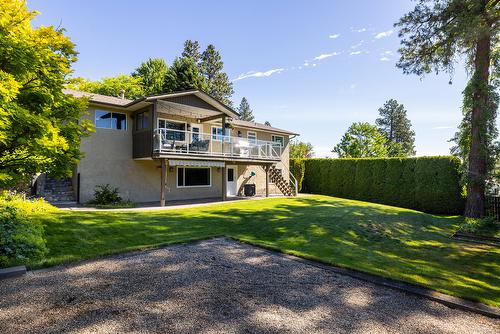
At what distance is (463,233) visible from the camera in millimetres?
10422

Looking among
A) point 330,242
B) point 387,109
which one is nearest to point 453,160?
point 330,242

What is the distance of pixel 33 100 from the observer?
22.4 ft

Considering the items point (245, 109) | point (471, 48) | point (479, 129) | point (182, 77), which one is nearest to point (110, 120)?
point (182, 77)

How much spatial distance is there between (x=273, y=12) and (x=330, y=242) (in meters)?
14.1

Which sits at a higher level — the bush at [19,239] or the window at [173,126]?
the window at [173,126]

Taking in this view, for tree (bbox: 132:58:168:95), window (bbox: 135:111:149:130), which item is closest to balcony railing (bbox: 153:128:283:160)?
window (bbox: 135:111:149:130)

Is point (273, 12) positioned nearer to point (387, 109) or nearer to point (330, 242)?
point (330, 242)

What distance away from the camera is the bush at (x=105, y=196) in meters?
14.3

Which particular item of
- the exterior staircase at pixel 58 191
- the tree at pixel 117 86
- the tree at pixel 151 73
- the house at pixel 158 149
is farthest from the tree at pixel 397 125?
the exterior staircase at pixel 58 191

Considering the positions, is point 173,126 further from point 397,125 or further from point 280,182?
point 397,125

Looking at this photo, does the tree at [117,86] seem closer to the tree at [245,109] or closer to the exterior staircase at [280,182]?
the exterior staircase at [280,182]

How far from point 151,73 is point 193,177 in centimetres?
2798

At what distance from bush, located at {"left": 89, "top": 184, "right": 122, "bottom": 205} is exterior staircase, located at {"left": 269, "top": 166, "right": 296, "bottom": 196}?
1251cm

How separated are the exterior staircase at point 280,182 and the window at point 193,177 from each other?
5789 millimetres
